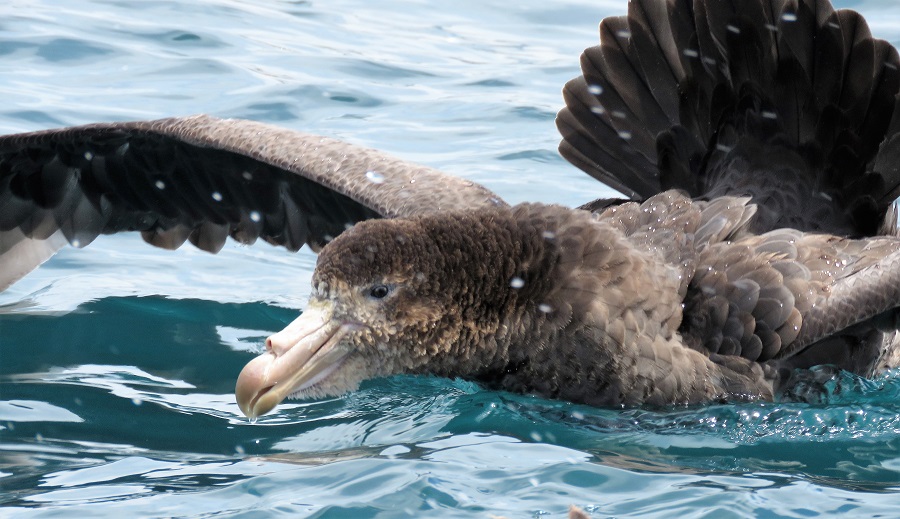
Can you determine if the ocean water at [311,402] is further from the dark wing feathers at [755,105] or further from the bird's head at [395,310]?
the dark wing feathers at [755,105]

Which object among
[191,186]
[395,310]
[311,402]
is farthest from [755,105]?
[191,186]

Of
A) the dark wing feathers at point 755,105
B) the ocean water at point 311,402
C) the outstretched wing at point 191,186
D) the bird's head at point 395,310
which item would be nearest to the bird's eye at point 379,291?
the bird's head at point 395,310

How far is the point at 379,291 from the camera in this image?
17.5 ft

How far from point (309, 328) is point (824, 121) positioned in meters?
2.65

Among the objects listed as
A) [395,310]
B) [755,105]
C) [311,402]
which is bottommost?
[311,402]

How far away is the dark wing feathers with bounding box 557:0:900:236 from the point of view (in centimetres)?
622

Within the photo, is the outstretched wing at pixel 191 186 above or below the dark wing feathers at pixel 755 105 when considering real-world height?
below

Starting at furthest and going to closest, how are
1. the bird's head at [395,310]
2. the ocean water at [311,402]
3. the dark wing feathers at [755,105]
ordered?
the dark wing feathers at [755,105] → the bird's head at [395,310] → the ocean water at [311,402]

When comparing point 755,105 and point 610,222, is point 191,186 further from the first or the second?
point 755,105

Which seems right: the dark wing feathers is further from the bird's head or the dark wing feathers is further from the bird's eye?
the bird's eye

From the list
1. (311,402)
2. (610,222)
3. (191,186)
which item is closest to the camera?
(610,222)

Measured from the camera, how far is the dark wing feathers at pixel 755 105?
20.4ft

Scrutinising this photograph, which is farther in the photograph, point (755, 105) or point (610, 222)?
point (755, 105)

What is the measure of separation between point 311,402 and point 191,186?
1.97 metres
